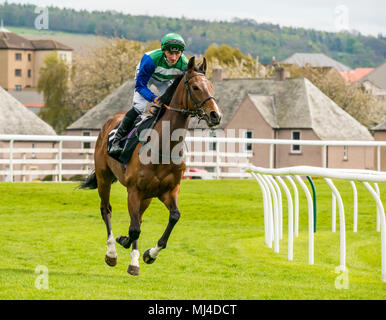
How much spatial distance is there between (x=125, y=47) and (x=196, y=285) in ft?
218

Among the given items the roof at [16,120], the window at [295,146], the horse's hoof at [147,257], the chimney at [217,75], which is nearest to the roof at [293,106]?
the window at [295,146]

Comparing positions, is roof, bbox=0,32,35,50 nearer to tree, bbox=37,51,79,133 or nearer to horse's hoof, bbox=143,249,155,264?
tree, bbox=37,51,79,133

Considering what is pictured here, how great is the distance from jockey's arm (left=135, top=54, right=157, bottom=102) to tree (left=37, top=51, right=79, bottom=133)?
75.3 metres

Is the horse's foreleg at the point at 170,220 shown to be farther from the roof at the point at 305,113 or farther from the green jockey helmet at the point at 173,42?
the roof at the point at 305,113

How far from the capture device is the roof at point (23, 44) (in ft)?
534

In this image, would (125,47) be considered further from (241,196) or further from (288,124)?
(241,196)

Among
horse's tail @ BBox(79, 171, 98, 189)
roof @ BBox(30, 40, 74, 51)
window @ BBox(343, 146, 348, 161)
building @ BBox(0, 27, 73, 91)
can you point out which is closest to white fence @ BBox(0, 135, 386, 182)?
horse's tail @ BBox(79, 171, 98, 189)

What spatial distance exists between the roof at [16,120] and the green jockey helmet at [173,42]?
2048 inches

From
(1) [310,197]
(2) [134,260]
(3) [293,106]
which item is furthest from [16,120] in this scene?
(2) [134,260]

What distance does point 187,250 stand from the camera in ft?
35.9

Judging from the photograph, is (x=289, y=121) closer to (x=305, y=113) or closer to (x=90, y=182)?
(x=305, y=113)

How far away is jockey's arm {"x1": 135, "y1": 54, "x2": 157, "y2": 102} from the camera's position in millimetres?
8141

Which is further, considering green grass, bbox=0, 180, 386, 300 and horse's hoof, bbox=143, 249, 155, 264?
horse's hoof, bbox=143, 249, 155, 264
